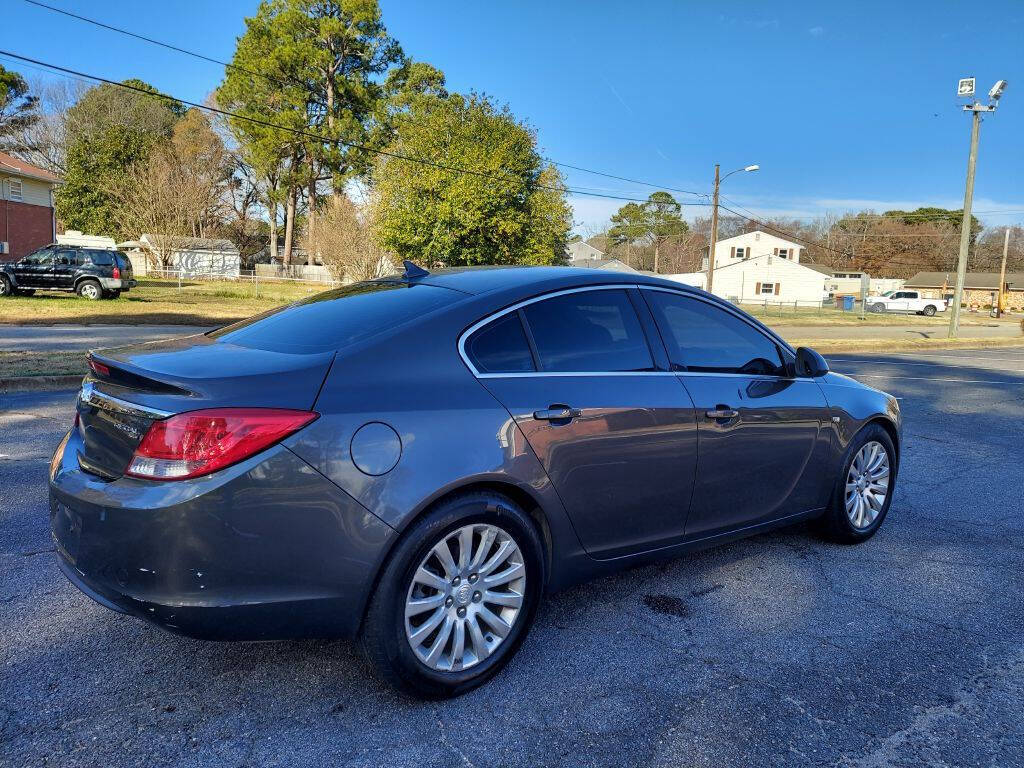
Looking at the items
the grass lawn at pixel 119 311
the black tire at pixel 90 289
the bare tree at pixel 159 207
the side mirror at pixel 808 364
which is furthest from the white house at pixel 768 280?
the side mirror at pixel 808 364

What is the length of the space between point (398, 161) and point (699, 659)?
2908 centimetres

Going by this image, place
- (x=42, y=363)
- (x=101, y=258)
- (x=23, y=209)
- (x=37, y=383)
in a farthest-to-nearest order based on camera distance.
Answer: (x=23, y=209) → (x=101, y=258) → (x=42, y=363) → (x=37, y=383)

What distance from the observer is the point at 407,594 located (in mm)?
2646

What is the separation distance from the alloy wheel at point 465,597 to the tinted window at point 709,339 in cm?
132

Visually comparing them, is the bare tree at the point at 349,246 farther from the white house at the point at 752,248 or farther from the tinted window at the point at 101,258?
the white house at the point at 752,248

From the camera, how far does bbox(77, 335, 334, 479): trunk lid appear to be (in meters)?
2.49

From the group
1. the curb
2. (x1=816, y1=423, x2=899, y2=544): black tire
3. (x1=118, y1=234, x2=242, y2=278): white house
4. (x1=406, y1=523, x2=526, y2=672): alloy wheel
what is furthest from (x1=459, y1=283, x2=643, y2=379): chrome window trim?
(x1=118, y1=234, x2=242, y2=278): white house

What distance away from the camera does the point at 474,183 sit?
28109mm

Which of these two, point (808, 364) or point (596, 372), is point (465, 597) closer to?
point (596, 372)

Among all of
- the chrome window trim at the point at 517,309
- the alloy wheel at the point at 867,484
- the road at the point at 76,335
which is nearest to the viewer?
the chrome window trim at the point at 517,309

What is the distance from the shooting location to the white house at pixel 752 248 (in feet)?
242

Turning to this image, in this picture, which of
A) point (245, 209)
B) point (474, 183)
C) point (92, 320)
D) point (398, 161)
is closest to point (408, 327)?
point (92, 320)

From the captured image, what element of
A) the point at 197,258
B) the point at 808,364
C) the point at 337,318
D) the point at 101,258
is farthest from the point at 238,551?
the point at 197,258

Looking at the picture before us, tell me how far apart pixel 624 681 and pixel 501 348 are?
1.40m
